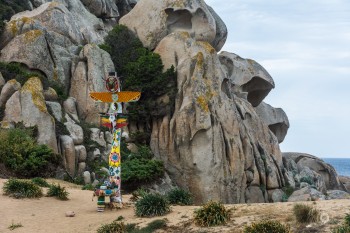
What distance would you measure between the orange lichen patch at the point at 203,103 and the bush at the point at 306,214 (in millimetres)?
18600

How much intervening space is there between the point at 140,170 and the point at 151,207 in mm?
12087

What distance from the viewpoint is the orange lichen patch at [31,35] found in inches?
1359

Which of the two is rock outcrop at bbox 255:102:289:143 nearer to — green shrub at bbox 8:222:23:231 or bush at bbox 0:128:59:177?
bush at bbox 0:128:59:177

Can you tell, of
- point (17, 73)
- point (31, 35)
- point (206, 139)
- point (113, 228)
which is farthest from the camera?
point (31, 35)

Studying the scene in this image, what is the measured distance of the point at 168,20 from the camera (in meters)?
40.8

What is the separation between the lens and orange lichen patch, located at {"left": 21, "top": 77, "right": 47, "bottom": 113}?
29345 mm

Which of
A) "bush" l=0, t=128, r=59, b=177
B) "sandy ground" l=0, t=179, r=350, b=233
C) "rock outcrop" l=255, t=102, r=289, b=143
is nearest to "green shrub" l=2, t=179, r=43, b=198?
"sandy ground" l=0, t=179, r=350, b=233

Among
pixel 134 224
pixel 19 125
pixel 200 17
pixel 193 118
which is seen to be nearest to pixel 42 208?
pixel 134 224

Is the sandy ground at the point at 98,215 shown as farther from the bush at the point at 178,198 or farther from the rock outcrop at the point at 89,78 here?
the rock outcrop at the point at 89,78

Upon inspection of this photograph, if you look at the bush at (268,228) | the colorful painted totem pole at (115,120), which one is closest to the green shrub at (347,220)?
the bush at (268,228)

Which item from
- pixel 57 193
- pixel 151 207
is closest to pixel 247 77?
pixel 57 193

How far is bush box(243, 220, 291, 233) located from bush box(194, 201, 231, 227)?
1.89 meters

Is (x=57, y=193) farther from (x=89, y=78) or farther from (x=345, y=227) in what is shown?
(x=89, y=78)

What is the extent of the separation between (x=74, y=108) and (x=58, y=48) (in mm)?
6110
